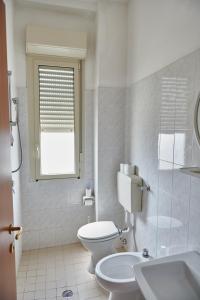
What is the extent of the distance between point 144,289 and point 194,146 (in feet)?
2.71

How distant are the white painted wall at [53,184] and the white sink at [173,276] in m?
1.64

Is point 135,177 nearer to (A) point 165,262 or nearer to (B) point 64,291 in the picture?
(A) point 165,262

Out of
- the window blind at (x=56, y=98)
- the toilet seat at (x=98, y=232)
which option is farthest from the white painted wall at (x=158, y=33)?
the toilet seat at (x=98, y=232)

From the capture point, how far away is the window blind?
2451 mm

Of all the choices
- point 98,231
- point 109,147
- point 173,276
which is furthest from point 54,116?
point 173,276

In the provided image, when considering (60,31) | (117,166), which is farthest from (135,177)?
(60,31)

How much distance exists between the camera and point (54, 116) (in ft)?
8.26

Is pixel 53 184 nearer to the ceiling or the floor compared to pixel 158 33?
nearer to the floor

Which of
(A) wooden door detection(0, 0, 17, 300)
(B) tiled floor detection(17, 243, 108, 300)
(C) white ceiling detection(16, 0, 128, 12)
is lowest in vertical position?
(B) tiled floor detection(17, 243, 108, 300)

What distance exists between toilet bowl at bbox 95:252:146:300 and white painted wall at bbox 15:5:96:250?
3.34 feet

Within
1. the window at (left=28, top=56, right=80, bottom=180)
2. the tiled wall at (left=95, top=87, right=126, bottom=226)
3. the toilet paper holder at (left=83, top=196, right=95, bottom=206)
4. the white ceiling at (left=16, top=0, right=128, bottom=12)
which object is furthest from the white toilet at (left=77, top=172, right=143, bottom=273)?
the white ceiling at (left=16, top=0, right=128, bottom=12)

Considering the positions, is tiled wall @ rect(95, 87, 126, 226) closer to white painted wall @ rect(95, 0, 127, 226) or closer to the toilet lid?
white painted wall @ rect(95, 0, 127, 226)

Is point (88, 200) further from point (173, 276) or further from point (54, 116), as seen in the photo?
point (173, 276)

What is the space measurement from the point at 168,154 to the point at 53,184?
1576mm
